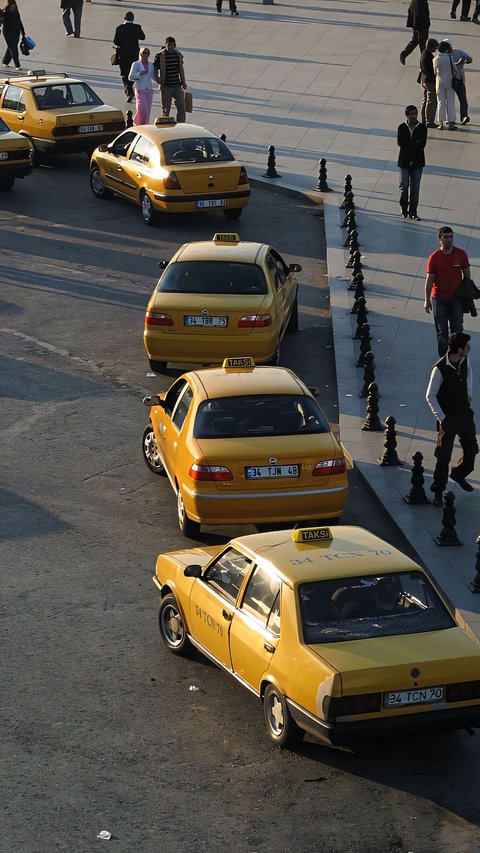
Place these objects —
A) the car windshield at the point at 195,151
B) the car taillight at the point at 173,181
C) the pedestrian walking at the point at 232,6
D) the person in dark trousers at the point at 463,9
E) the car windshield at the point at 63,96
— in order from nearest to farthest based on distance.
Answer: the car taillight at the point at 173,181 < the car windshield at the point at 195,151 < the car windshield at the point at 63,96 < the person in dark trousers at the point at 463,9 < the pedestrian walking at the point at 232,6

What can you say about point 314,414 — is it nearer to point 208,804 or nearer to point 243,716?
point 243,716

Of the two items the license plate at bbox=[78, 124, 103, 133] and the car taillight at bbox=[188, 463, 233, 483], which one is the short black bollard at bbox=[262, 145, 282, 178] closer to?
the license plate at bbox=[78, 124, 103, 133]

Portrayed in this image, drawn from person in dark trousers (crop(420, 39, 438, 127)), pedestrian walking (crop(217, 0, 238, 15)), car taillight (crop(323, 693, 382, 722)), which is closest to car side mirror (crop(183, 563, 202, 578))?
car taillight (crop(323, 693, 382, 722))

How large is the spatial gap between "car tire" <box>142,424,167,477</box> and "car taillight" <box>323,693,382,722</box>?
6246 mm

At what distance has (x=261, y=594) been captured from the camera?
989 cm

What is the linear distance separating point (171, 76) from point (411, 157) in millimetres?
8561

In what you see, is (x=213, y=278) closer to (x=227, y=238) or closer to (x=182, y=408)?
(x=227, y=238)

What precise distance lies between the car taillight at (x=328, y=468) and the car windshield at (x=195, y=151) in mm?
12554

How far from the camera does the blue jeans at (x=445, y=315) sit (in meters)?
17.7

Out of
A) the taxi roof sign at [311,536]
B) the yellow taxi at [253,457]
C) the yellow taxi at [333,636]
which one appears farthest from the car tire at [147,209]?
the taxi roof sign at [311,536]

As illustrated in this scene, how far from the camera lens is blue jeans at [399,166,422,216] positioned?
24566 millimetres

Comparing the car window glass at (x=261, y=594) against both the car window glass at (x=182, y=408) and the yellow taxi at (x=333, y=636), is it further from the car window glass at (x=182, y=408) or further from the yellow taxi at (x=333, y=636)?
the car window glass at (x=182, y=408)

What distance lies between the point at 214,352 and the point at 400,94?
1965 centimetres

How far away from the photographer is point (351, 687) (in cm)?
886
